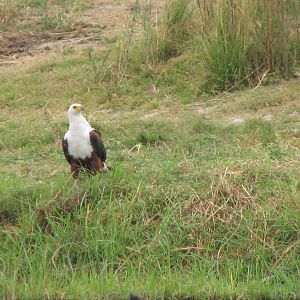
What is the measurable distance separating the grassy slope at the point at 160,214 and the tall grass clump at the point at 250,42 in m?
1.11

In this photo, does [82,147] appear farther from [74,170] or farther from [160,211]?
[160,211]

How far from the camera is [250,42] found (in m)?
9.16

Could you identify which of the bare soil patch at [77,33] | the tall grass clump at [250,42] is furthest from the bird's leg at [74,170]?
the bare soil patch at [77,33]

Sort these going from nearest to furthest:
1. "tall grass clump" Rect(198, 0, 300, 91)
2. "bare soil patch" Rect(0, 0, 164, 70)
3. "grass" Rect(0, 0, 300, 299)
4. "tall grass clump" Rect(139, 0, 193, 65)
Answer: "grass" Rect(0, 0, 300, 299) < "tall grass clump" Rect(198, 0, 300, 91) < "tall grass clump" Rect(139, 0, 193, 65) < "bare soil patch" Rect(0, 0, 164, 70)

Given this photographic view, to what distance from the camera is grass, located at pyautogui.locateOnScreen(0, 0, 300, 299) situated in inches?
228

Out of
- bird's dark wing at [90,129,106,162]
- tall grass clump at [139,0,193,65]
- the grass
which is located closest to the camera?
the grass

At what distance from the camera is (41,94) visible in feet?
31.8

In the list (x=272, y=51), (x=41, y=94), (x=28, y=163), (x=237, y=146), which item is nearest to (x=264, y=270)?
(x=237, y=146)

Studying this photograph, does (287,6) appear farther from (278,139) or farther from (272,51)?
(278,139)

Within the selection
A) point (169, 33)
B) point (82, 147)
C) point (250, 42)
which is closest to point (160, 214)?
point (82, 147)

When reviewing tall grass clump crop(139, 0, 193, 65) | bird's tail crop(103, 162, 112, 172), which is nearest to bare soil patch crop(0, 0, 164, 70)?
tall grass clump crop(139, 0, 193, 65)

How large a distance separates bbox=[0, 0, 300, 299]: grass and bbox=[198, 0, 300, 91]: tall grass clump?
788 millimetres

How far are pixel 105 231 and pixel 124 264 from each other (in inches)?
12.1

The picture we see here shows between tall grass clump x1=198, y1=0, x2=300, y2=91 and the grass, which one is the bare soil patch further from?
the grass
